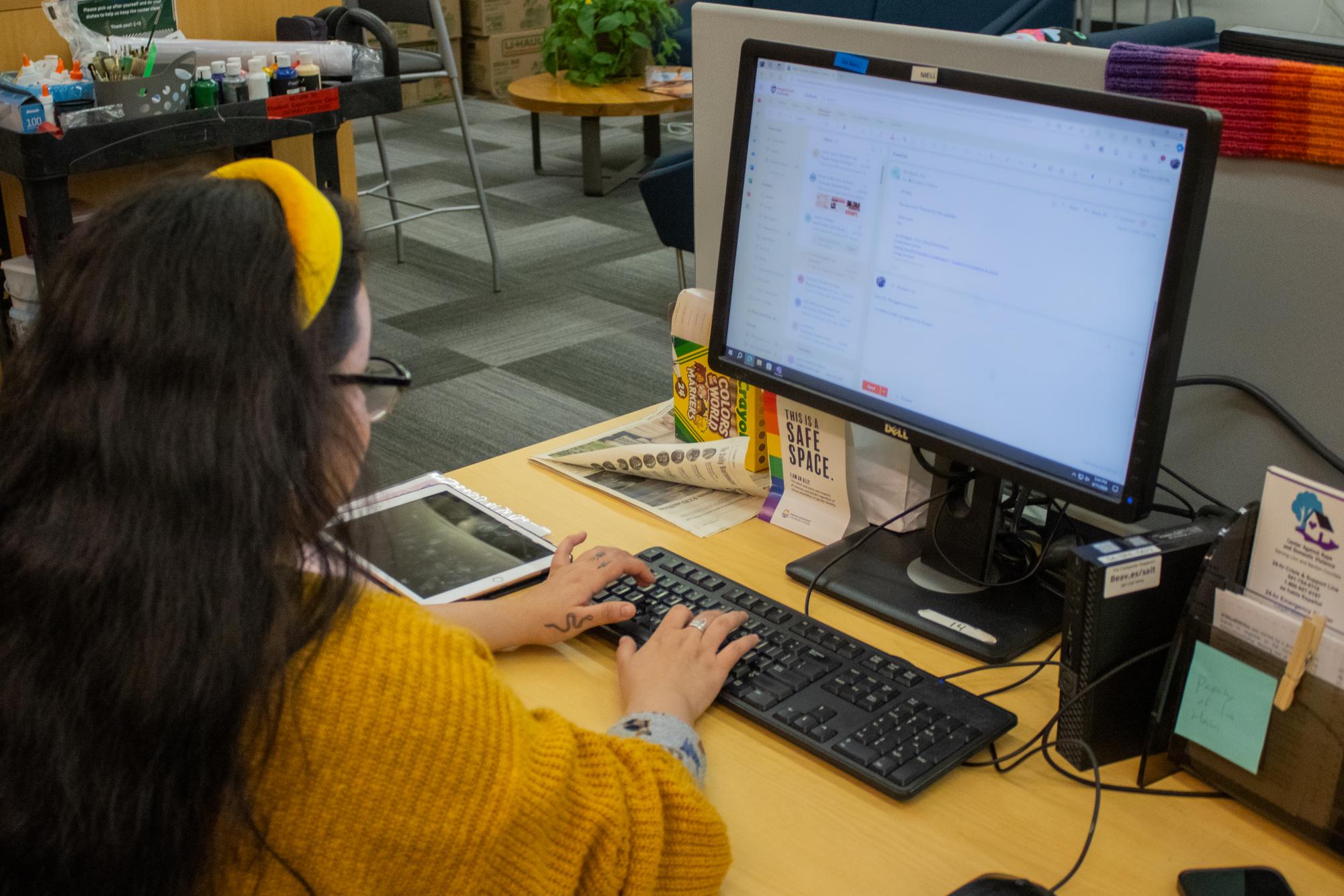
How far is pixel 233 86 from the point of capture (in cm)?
250

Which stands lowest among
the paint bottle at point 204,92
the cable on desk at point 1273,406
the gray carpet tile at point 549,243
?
the gray carpet tile at point 549,243

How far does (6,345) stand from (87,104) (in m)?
0.66

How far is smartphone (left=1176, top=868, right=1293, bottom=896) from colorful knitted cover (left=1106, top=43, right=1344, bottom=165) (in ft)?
1.65

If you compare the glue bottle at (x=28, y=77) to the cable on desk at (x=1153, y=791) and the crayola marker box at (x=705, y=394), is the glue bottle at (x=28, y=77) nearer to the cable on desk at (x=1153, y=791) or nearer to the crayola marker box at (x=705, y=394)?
the crayola marker box at (x=705, y=394)

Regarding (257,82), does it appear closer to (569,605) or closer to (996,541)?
(569,605)

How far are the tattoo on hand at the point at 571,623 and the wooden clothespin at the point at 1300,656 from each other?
524 mm

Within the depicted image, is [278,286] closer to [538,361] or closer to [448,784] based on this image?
[448,784]

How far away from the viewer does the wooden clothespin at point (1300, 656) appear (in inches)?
29.7

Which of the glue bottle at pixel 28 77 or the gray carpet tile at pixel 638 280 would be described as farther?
the gray carpet tile at pixel 638 280

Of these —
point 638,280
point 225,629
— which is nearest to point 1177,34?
point 638,280

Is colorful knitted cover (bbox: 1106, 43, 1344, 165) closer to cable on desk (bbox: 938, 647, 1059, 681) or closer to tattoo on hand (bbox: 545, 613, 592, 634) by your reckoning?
cable on desk (bbox: 938, 647, 1059, 681)

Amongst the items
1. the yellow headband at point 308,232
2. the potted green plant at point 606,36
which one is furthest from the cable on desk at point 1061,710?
the potted green plant at point 606,36

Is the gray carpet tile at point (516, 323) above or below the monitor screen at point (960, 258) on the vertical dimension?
below

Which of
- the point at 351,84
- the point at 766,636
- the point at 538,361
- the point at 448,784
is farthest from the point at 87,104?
the point at 448,784
